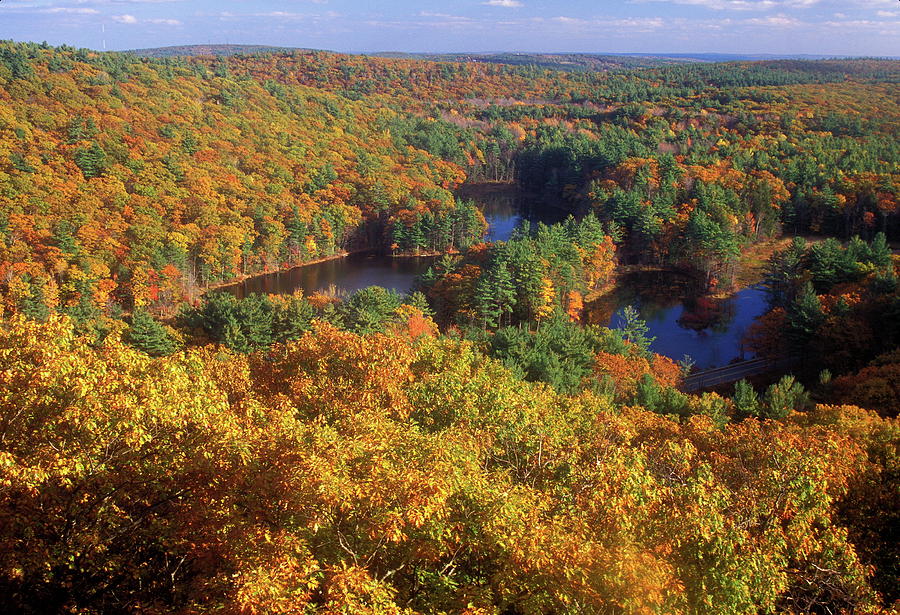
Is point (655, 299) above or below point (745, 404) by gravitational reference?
below

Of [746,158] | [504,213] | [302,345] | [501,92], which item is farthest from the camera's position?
[501,92]

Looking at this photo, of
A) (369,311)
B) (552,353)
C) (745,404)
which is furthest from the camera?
(369,311)

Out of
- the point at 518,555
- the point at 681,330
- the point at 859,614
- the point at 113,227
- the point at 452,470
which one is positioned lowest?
the point at 681,330

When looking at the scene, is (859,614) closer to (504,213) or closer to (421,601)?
(421,601)

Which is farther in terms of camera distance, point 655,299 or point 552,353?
point 655,299

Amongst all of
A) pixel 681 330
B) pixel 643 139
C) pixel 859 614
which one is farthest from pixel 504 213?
pixel 859 614

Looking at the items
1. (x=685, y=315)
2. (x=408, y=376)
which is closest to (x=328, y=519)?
(x=408, y=376)

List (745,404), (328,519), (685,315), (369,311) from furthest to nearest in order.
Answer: (685,315) < (369,311) < (745,404) < (328,519)

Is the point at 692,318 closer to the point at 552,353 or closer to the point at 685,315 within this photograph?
the point at 685,315
